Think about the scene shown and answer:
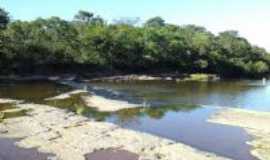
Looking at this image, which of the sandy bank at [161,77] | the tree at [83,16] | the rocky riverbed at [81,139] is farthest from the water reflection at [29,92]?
the tree at [83,16]

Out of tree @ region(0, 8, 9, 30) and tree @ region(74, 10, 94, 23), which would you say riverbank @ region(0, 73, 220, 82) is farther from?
tree @ region(74, 10, 94, 23)

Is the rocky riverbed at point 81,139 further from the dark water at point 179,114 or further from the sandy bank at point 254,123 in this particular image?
the sandy bank at point 254,123

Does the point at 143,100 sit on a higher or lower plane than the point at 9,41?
lower

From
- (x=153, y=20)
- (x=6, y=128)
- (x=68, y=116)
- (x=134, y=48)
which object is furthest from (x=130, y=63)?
(x=153, y=20)

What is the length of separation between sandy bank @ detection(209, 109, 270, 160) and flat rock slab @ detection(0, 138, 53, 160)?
12030 millimetres

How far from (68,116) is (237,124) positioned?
13382 millimetres

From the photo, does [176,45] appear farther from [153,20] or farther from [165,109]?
[153,20]

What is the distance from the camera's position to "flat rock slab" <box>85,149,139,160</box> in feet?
73.6

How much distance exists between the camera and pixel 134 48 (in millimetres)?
93500

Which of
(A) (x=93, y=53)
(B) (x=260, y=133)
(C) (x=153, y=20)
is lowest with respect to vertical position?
(B) (x=260, y=133)

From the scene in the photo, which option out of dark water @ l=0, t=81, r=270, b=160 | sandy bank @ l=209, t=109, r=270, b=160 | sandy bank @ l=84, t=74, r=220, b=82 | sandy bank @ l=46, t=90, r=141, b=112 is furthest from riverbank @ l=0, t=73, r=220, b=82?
sandy bank @ l=209, t=109, r=270, b=160

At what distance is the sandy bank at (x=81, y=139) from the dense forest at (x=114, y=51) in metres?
41.2

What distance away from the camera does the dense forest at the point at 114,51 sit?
7325cm

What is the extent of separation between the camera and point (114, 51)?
90812mm
